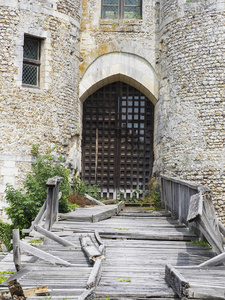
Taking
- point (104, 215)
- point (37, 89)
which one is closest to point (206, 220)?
point (104, 215)

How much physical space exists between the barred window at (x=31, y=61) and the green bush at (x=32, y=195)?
200 cm

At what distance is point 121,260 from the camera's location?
486 centimetres

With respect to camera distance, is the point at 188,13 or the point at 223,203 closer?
the point at 223,203

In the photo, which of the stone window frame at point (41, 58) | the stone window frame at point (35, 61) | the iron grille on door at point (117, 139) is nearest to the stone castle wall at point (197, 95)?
the iron grille on door at point (117, 139)

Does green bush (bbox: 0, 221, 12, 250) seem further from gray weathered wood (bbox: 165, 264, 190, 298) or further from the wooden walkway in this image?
gray weathered wood (bbox: 165, 264, 190, 298)

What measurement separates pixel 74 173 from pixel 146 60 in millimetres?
3696

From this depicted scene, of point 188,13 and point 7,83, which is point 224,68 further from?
point 7,83

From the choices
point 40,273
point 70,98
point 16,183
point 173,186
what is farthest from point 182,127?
point 40,273

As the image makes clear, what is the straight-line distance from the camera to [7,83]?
9469 mm

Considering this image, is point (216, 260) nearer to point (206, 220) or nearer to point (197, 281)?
point (206, 220)

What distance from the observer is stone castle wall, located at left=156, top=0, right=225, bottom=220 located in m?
9.47

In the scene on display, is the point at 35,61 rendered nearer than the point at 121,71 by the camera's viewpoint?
Yes

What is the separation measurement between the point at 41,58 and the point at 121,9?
3.11m

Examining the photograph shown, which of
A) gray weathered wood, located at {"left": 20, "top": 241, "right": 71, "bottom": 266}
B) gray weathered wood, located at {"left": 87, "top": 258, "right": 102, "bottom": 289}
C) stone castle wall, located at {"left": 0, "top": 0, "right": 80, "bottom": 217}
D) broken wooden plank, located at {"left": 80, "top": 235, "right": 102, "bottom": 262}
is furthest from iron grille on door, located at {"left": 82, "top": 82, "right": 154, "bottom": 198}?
gray weathered wood, located at {"left": 87, "top": 258, "right": 102, "bottom": 289}
